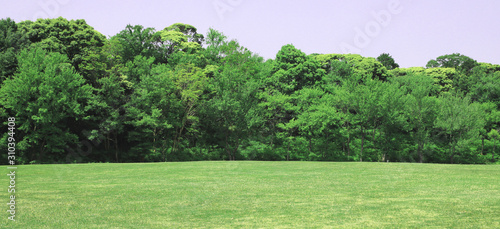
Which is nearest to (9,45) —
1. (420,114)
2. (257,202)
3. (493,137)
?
(257,202)

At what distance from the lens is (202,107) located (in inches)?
1956

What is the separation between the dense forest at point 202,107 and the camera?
39969mm

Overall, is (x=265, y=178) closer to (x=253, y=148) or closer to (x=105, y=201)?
(x=105, y=201)

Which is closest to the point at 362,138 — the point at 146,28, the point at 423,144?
the point at 423,144

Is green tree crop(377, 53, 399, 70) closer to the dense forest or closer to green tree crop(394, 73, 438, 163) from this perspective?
the dense forest

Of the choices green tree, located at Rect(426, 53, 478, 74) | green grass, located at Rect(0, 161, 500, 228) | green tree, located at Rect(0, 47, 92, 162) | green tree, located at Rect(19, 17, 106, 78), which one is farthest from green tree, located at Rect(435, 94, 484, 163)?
green tree, located at Rect(19, 17, 106, 78)

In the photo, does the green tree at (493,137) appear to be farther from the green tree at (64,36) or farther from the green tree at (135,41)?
the green tree at (64,36)

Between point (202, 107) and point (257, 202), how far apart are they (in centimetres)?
3651

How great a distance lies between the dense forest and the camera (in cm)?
3997

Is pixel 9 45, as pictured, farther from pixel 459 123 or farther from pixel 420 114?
pixel 459 123

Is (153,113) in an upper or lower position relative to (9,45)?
lower

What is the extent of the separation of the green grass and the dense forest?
21.5m

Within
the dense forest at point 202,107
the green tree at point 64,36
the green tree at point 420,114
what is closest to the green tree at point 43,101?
the dense forest at point 202,107

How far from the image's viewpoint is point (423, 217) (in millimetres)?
11320
